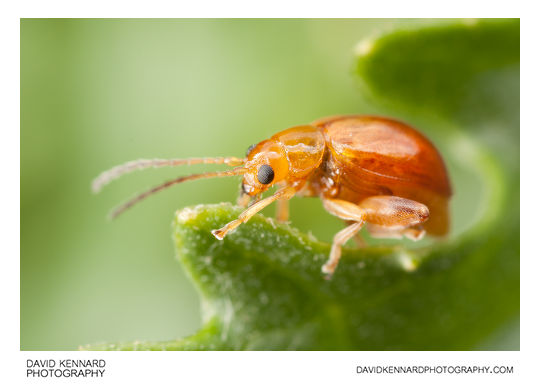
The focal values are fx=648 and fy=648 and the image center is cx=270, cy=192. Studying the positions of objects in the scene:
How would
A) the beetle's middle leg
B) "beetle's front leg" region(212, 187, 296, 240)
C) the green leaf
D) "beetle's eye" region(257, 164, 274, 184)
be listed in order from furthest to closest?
"beetle's eye" region(257, 164, 274, 184) → the beetle's middle leg → the green leaf → "beetle's front leg" region(212, 187, 296, 240)

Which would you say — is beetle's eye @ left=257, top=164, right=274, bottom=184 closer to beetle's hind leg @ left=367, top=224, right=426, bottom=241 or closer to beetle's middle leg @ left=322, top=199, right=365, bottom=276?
beetle's middle leg @ left=322, top=199, right=365, bottom=276

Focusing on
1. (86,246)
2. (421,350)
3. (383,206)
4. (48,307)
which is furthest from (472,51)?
(48,307)

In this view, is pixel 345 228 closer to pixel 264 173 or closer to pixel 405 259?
pixel 405 259

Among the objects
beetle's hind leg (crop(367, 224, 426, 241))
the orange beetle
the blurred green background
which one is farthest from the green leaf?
the blurred green background

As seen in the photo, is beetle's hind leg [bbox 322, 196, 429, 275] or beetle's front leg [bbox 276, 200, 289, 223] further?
beetle's front leg [bbox 276, 200, 289, 223]

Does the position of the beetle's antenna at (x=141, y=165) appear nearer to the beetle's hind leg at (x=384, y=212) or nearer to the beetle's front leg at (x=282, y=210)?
the beetle's front leg at (x=282, y=210)

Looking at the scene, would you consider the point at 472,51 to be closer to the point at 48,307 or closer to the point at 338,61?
the point at 338,61
